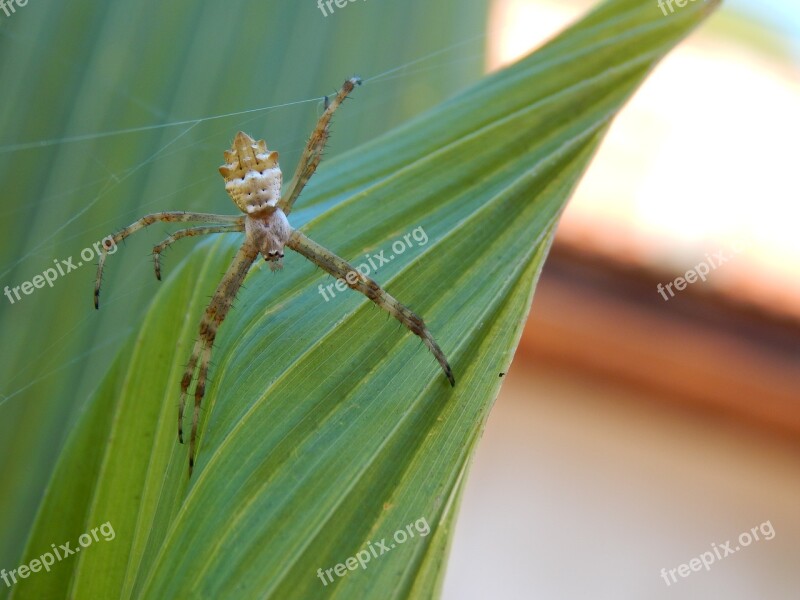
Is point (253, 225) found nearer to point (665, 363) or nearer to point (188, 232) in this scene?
point (188, 232)

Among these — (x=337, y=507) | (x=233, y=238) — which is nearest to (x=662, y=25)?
(x=337, y=507)

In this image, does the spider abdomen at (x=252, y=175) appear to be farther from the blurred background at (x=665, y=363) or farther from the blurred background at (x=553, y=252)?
the blurred background at (x=665, y=363)

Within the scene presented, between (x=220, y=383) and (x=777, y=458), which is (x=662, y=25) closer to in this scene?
(x=220, y=383)

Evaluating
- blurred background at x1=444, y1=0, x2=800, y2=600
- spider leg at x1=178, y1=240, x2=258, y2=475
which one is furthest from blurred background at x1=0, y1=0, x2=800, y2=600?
spider leg at x1=178, y1=240, x2=258, y2=475

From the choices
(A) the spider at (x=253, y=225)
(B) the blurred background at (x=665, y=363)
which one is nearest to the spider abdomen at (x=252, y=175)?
(A) the spider at (x=253, y=225)

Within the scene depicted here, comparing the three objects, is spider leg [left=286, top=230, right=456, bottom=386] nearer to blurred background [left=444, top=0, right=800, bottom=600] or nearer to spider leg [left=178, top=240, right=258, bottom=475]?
spider leg [left=178, top=240, right=258, bottom=475]
